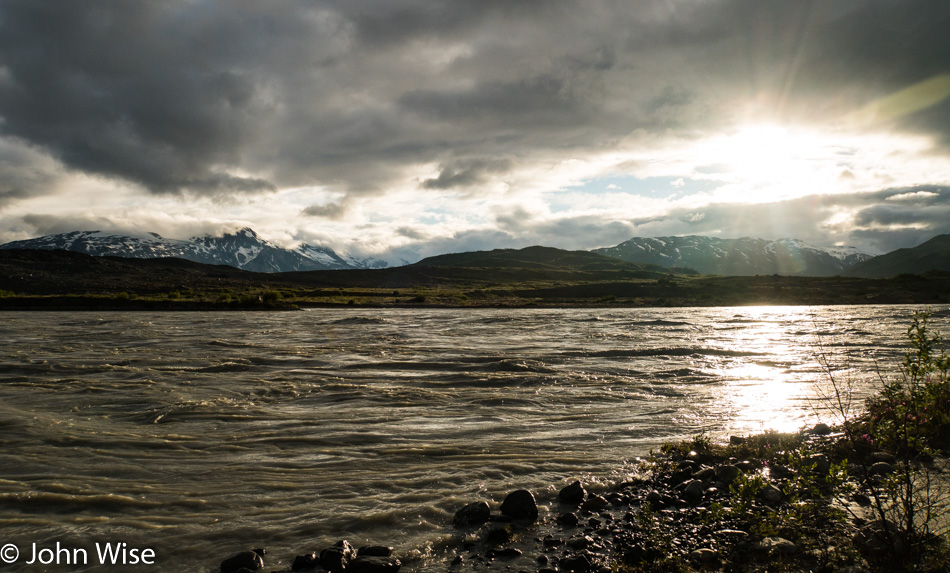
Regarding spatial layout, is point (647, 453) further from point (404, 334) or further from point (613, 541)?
point (404, 334)

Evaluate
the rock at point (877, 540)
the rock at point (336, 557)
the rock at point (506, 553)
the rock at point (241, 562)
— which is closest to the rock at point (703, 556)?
the rock at point (877, 540)

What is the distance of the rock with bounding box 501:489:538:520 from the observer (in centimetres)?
923

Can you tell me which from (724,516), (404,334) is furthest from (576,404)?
(404,334)

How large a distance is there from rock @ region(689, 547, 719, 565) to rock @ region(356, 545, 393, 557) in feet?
14.9

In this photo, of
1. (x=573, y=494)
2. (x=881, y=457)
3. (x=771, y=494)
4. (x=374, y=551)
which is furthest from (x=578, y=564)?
(x=881, y=457)

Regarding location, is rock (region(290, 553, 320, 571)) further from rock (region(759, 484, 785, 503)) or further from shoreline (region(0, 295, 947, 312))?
shoreline (region(0, 295, 947, 312))

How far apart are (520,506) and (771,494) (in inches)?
180

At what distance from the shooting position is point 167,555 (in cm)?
838

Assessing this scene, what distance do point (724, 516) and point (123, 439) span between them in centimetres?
1533

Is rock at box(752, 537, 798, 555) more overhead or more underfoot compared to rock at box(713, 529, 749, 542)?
more overhead

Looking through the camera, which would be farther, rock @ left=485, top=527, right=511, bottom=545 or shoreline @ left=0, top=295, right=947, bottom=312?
shoreline @ left=0, top=295, right=947, bottom=312

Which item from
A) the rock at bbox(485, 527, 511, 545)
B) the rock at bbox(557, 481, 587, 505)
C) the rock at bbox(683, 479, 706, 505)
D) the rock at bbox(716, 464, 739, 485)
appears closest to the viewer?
the rock at bbox(485, 527, 511, 545)

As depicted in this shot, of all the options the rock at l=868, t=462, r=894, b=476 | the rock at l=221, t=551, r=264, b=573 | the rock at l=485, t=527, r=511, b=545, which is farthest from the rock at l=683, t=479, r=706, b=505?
the rock at l=221, t=551, r=264, b=573

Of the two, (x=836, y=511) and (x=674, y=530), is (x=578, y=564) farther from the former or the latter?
(x=836, y=511)
